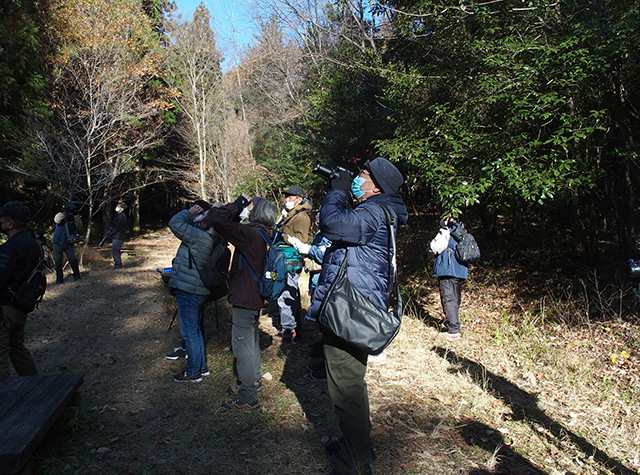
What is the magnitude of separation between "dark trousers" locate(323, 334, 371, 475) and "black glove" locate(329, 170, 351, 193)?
3.33 ft

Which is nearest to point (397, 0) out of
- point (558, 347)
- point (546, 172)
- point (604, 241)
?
point (546, 172)

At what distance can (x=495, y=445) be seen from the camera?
348cm

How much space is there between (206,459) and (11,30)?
50.2 ft

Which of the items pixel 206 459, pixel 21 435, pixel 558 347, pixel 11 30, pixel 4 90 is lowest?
pixel 558 347

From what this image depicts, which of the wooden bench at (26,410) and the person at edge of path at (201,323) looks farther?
the person at edge of path at (201,323)

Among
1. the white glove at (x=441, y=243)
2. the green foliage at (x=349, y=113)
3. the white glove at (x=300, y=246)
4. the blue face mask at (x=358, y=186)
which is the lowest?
the white glove at (x=441, y=243)

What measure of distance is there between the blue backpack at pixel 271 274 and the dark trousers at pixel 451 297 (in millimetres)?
2862

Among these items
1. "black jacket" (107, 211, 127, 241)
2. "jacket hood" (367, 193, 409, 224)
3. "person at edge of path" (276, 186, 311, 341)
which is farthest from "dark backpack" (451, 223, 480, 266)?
"black jacket" (107, 211, 127, 241)

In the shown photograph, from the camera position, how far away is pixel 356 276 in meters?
2.79

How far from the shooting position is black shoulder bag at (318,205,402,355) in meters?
2.62

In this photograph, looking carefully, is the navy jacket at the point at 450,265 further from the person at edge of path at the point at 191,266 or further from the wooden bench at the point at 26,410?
the wooden bench at the point at 26,410

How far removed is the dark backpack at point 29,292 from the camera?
3.96 meters

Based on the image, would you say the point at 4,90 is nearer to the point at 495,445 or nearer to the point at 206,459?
the point at 206,459

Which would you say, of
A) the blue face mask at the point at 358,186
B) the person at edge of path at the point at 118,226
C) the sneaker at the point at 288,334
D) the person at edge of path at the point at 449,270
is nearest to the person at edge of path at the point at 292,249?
the sneaker at the point at 288,334
